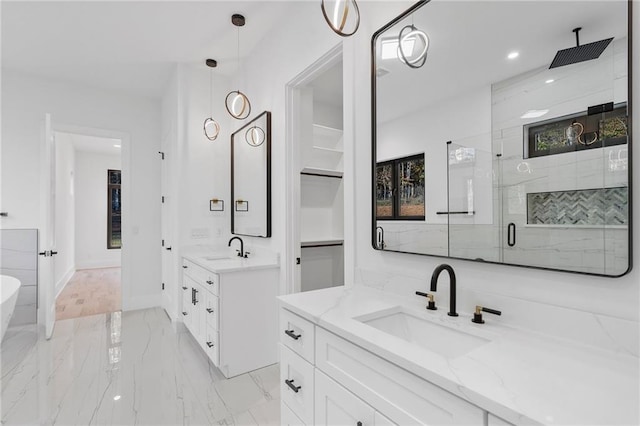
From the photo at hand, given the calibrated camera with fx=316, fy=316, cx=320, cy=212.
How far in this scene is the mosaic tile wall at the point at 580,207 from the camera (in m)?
0.93

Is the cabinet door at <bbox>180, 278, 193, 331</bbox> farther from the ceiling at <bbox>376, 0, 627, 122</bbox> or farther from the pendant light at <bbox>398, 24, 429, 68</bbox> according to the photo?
the pendant light at <bbox>398, 24, 429, 68</bbox>

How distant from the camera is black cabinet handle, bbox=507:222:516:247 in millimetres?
1167

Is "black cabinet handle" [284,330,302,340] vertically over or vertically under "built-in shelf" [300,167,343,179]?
under

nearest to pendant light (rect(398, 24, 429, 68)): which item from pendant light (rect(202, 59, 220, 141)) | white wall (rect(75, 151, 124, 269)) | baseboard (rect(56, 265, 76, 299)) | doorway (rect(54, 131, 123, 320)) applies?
pendant light (rect(202, 59, 220, 141))

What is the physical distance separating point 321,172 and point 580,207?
2.57m

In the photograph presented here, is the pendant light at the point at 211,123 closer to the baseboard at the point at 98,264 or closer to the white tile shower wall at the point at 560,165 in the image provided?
the white tile shower wall at the point at 560,165

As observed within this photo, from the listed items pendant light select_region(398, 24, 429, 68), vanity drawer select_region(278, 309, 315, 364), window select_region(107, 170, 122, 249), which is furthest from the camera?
window select_region(107, 170, 122, 249)

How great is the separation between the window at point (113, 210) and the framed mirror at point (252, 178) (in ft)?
19.1

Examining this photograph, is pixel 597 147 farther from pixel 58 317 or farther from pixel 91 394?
pixel 58 317

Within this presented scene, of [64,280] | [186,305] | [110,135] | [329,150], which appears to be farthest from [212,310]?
[64,280]

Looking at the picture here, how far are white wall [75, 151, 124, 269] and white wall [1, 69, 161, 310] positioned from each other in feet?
13.2

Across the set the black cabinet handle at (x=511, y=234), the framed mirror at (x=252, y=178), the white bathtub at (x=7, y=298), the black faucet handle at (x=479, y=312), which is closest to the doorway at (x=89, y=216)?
the white bathtub at (x=7, y=298)

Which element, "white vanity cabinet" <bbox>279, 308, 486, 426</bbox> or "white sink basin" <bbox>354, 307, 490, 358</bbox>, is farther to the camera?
"white sink basin" <bbox>354, 307, 490, 358</bbox>

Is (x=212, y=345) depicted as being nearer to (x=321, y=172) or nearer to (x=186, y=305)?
(x=186, y=305)
